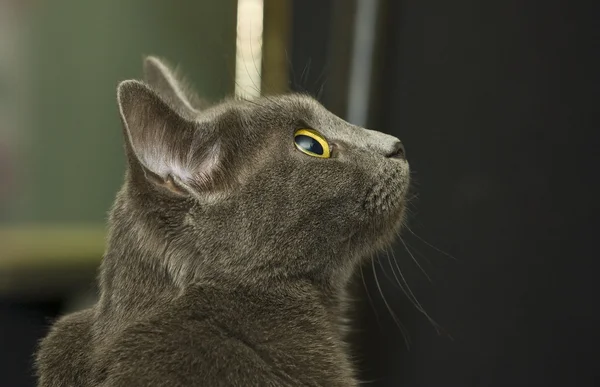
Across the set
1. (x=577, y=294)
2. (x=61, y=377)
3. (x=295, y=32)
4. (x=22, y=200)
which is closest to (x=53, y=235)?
(x=22, y=200)

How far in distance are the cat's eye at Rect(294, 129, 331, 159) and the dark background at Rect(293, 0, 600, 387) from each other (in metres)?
0.82

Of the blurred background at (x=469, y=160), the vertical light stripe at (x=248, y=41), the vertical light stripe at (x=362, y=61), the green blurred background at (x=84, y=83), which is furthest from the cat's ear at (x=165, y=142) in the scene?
the green blurred background at (x=84, y=83)

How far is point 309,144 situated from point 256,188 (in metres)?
0.14

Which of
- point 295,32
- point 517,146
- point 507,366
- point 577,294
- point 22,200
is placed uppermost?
point 295,32

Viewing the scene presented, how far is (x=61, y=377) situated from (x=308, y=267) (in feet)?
1.51

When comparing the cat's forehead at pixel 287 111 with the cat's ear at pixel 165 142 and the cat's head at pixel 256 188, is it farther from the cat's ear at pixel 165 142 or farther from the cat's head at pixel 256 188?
the cat's ear at pixel 165 142

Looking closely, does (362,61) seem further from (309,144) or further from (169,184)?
(169,184)

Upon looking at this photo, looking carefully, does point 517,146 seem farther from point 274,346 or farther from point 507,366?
point 274,346

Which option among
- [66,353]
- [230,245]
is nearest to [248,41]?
[230,245]

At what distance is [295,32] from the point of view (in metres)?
2.29

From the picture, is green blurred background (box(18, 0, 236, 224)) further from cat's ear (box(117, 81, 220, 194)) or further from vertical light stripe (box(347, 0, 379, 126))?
cat's ear (box(117, 81, 220, 194))

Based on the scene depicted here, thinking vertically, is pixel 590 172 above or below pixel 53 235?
above

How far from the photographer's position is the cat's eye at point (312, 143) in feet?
4.15

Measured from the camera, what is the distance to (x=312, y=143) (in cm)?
128
